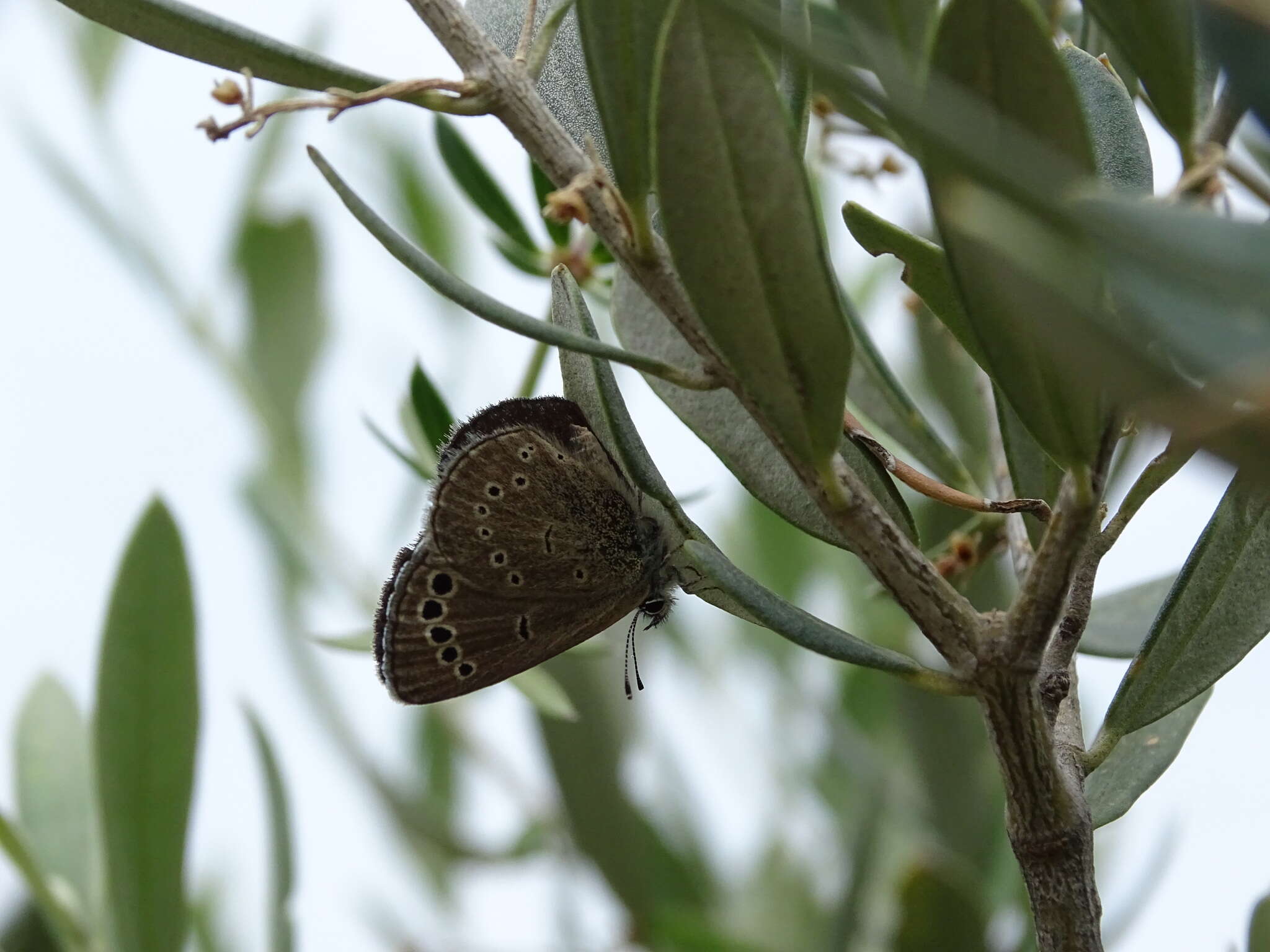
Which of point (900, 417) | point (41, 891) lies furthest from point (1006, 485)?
point (41, 891)

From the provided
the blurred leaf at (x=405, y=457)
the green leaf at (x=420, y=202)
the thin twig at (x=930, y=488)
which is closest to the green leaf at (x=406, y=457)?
the blurred leaf at (x=405, y=457)

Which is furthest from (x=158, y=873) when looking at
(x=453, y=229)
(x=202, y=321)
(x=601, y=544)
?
(x=453, y=229)

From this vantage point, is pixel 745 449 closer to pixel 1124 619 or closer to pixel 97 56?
pixel 1124 619

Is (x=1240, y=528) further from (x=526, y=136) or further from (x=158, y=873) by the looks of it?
(x=158, y=873)

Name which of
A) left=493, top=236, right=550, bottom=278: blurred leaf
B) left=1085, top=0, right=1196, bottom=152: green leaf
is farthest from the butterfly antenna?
left=1085, top=0, right=1196, bottom=152: green leaf

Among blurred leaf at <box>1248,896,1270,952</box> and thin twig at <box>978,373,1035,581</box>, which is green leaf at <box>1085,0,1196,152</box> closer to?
thin twig at <box>978,373,1035,581</box>

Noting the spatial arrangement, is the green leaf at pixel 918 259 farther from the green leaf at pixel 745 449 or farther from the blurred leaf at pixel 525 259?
the blurred leaf at pixel 525 259

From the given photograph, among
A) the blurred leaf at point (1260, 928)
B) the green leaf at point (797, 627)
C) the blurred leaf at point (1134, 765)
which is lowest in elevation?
the blurred leaf at point (1260, 928)
